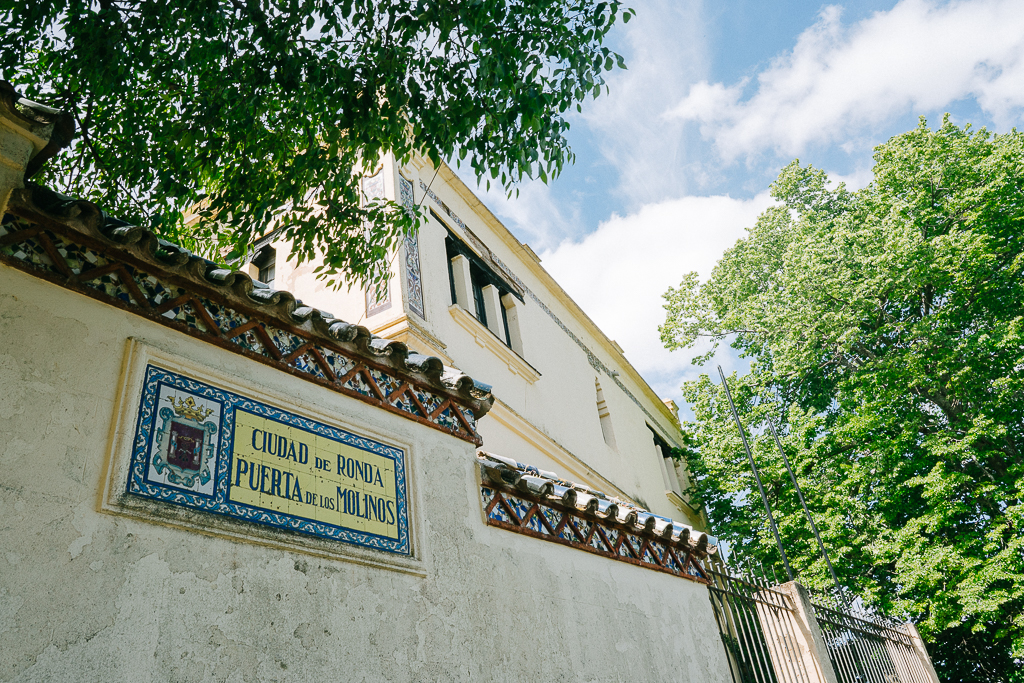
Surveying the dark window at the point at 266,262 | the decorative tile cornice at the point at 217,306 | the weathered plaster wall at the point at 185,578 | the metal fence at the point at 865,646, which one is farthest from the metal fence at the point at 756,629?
the dark window at the point at 266,262

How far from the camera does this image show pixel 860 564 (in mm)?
13469

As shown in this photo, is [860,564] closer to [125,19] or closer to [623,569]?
[623,569]

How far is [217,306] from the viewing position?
3.96 meters

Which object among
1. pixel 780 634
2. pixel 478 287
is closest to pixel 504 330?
pixel 478 287

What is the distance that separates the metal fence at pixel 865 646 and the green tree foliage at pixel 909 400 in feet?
7.04

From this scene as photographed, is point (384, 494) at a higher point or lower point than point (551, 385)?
lower

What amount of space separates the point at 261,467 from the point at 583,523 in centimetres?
308

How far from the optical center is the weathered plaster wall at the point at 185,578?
9.14 feet

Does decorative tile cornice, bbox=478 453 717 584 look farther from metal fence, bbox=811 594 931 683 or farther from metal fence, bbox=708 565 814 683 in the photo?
metal fence, bbox=811 594 931 683

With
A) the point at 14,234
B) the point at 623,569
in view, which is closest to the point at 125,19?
the point at 14,234

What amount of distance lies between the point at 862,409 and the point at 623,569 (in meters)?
9.89

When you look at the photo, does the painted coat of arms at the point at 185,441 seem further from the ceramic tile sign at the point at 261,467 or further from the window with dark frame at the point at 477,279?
the window with dark frame at the point at 477,279

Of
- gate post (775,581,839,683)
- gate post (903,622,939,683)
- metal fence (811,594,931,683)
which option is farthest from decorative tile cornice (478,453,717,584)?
gate post (903,622,939,683)

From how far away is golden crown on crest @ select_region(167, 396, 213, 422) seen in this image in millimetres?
3506
